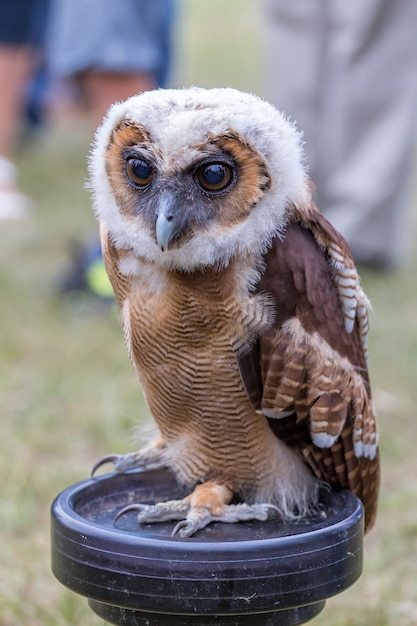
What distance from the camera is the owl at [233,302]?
2.48 metres

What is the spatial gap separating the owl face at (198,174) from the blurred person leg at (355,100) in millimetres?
4649

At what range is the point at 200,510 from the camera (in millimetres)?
2672

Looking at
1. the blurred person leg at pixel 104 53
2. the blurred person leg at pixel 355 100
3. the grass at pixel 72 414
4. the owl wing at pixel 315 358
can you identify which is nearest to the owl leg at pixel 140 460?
the owl wing at pixel 315 358

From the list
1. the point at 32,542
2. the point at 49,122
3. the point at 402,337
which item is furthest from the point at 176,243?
the point at 49,122

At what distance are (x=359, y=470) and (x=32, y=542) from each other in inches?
61.6

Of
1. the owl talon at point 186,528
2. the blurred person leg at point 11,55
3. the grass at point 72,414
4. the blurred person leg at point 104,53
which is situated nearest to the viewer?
the owl talon at point 186,528

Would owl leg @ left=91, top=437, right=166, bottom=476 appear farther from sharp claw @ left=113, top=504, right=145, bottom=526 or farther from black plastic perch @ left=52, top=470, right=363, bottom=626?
black plastic perch @ left=52, top=470, right=363, bottom=626

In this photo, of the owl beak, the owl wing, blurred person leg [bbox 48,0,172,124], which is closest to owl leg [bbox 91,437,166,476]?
the owl wing

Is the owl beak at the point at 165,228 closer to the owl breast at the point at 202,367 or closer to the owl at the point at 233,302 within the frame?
the owl at the point at 233,302

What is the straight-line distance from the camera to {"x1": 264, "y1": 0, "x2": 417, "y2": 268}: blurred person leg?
7.05 m

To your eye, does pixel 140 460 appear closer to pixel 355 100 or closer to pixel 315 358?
pixel 315 358

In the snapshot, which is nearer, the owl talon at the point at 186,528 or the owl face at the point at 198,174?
the owl face at the point at 198,174

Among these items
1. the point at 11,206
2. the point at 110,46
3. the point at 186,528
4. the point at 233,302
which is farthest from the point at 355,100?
the point at 186,528

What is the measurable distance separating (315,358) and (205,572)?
690mm
